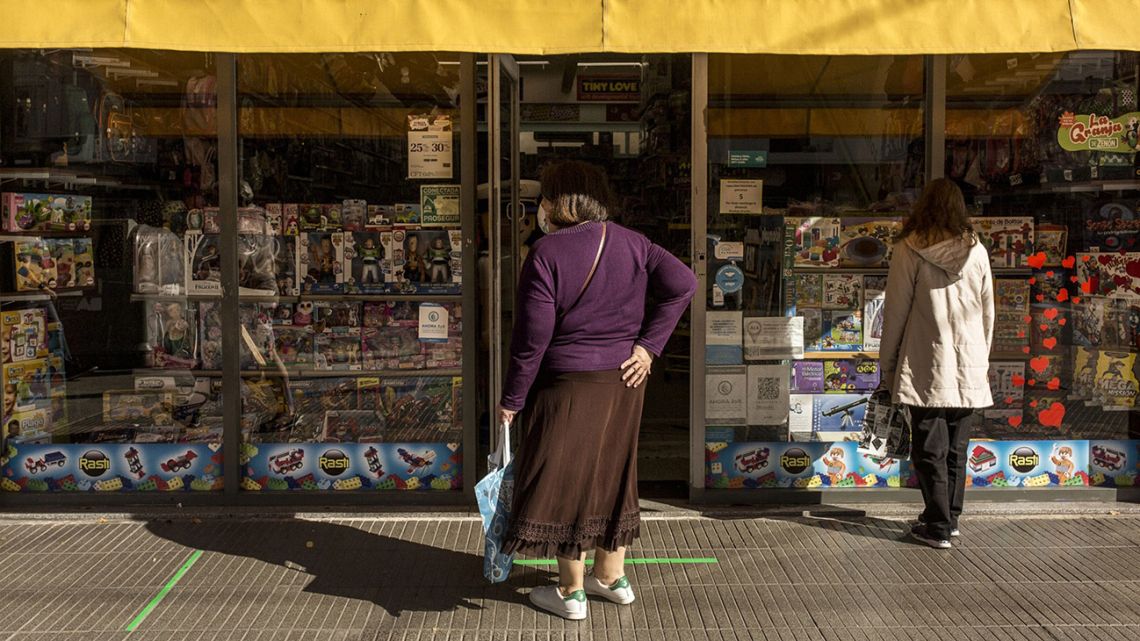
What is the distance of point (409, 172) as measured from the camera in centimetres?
578

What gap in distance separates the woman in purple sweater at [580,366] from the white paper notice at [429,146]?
1.61 m

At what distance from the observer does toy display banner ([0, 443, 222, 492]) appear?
5.81m

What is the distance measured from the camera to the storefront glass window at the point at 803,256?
5.89 meters

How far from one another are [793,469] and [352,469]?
2.37 meters

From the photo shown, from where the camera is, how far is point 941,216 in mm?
4973

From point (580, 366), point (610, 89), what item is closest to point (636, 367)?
point (580, 366)

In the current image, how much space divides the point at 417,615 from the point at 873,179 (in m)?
3.40

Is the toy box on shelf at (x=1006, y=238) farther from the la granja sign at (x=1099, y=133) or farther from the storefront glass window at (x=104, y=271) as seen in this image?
the storefront glass window at (x=104, y=271)

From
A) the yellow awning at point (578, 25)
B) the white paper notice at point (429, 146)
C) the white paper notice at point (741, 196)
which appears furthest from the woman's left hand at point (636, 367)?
the white paper notice at point (429, 146)

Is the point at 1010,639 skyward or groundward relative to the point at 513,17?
groundward

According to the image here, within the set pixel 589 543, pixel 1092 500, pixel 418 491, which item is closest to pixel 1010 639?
pixel 589 543

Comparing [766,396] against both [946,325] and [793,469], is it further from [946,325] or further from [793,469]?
[946,325]

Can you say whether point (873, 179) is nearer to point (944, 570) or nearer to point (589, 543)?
point (944, 570)

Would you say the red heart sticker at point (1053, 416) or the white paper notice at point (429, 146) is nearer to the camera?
the white paper notice at point (429, 146)
